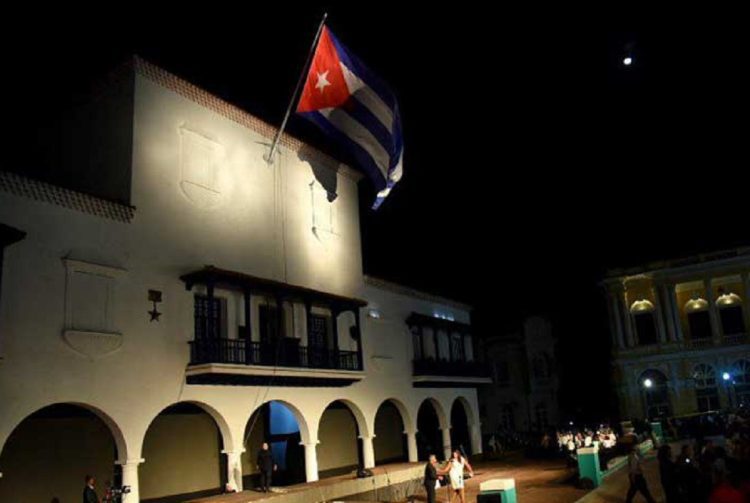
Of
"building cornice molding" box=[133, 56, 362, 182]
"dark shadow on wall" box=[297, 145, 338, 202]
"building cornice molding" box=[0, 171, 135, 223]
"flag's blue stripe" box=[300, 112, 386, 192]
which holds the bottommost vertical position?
"building cornice molding" box=[0, 171, 135, 223]

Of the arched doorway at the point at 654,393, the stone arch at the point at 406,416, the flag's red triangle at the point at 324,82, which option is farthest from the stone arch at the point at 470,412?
the flag's red triangle at the point at 324,82

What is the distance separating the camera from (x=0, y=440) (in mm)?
16250

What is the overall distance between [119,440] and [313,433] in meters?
8.58

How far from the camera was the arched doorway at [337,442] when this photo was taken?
30578 millimetres

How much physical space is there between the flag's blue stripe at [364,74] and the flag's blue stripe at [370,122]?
64 cm

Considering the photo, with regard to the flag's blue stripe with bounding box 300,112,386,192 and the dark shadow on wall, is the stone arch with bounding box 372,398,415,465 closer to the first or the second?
the dark shadow on wall

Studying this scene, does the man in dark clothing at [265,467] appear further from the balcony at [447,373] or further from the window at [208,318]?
the balcony at [447,373]

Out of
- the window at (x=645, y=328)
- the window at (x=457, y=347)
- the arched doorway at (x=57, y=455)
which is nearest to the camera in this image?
the arched doorway at (x=57, y=455)

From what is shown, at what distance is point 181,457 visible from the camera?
78.5 feet

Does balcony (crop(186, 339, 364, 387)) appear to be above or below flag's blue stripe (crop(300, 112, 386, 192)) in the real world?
below

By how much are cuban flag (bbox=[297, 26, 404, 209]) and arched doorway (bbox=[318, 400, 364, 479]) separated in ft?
42.4

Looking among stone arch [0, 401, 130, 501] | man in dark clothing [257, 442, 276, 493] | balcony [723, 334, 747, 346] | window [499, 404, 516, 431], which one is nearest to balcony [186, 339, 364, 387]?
man in dark clothing [257, 442, 276, 493]

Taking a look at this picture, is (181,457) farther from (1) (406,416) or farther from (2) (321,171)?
(2) (321,171)

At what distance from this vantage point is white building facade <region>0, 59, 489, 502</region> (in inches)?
715
